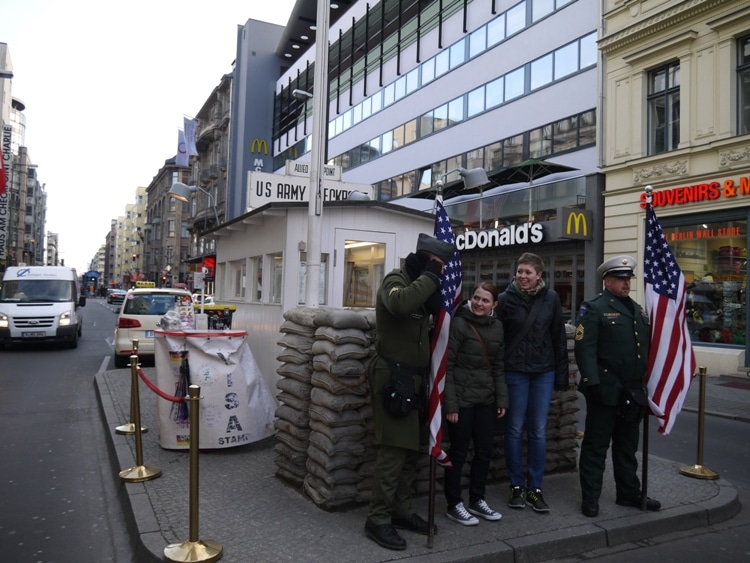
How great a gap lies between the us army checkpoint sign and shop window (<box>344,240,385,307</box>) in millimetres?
855

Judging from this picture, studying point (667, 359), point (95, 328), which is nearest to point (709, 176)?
point (667, 359)

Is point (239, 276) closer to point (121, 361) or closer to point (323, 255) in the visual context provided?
point (323, 255)

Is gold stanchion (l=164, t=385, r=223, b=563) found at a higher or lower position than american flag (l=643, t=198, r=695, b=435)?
lower

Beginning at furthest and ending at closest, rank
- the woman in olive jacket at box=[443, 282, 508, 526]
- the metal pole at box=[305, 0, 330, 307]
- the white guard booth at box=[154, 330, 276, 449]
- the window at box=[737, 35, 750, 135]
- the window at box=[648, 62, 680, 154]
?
the window at box=[648, 62, 680, 154]
the window at box=[737, 35, 750, 135]
the metal pole at box=[305, 0, 330, 307]
the white guard booth at box=[154, 330, 276, 449]
the woman in olive jacket at box=[443, 282, 508, 526]

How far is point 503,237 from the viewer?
68.5 feet

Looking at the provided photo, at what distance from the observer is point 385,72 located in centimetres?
3117

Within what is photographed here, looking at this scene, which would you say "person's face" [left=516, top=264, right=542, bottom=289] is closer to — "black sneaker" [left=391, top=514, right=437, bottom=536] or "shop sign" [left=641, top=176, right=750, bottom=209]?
"black sneaker" [left=391, top=514, right=437, bottom=536]

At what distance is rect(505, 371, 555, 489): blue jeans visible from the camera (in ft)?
15.5

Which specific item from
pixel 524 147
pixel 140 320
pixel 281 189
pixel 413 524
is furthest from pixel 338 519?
pixel 524 147

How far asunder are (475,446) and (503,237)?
1690cm

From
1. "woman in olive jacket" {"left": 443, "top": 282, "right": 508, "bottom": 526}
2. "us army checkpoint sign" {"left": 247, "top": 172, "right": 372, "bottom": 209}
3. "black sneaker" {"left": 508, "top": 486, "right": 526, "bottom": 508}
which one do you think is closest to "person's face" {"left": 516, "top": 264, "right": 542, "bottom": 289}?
"woman in olive jacket" {"left": 443, "top": 282, "right": 508, "bottom": 526}

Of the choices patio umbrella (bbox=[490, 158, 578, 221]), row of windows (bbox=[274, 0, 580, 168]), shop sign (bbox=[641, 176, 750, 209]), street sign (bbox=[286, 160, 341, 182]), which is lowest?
street sign (bbox=[286, 160, 341, 182])

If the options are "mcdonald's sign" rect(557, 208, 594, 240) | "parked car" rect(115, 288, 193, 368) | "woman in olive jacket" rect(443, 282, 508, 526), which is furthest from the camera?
"mcdonald's sign" rect(557, 208, 594, 240)

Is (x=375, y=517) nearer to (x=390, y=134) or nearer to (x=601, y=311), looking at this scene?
(x=601, y=311)
